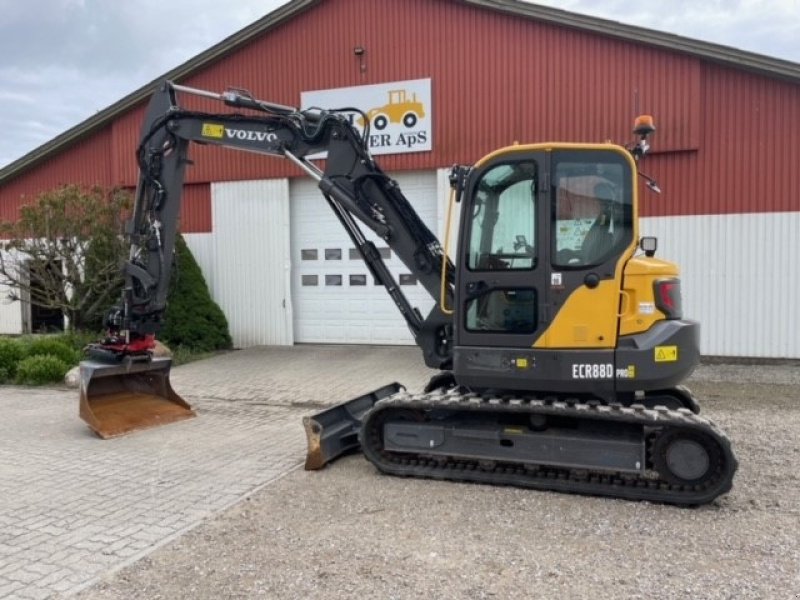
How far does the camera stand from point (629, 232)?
527 cm

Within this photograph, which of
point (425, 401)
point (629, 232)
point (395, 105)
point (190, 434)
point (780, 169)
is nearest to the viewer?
point (629, 232)

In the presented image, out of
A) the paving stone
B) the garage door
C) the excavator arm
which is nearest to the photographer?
the paving stone

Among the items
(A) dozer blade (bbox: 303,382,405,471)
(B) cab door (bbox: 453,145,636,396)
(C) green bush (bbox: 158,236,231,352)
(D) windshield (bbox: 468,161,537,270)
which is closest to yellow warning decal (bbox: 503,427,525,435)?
(B) cab door (bbox: 453,145,636,396)

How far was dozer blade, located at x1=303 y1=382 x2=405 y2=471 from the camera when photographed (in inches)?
236

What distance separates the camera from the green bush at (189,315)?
13.5 metres

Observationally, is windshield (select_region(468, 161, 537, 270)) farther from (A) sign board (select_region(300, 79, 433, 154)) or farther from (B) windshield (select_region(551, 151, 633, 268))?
(A) sign board (select_region(300, 79, 433, 154))

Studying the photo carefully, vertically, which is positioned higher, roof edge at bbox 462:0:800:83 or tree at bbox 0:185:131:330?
roof edge at bbox 462:0:800:83

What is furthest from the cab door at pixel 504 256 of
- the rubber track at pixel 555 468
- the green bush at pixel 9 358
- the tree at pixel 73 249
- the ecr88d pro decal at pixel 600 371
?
the green bush at pixel 9 358

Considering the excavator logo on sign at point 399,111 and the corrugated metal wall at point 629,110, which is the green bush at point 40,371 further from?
the excavator logo on sign at point 399,111

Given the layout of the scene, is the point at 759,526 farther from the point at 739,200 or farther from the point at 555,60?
the point at 555,60

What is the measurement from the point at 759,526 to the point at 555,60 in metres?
9.28

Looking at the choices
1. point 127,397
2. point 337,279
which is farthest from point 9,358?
point 337,279

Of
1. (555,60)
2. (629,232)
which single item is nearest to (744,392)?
(629,232)

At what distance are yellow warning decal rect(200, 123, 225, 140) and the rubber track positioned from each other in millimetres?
3461
